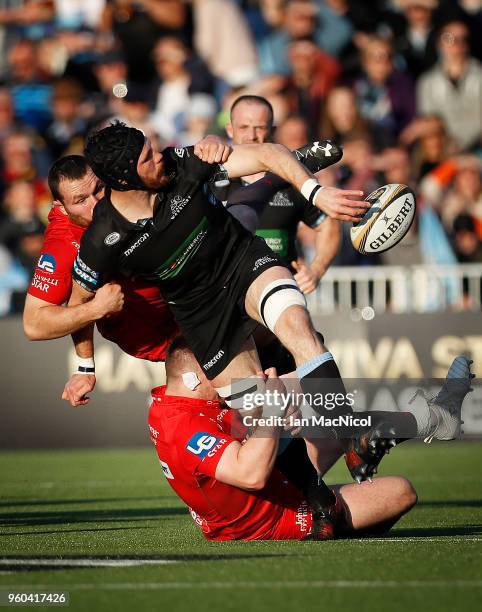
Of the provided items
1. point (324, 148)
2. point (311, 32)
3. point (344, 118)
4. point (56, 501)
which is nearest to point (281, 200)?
point (324, 148)

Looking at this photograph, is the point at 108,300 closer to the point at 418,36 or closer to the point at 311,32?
the point at 311,32

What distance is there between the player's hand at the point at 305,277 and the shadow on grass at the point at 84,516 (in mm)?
2029

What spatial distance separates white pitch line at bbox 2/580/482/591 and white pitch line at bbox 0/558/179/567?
2.04 ft

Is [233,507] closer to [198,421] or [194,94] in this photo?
[198,421]

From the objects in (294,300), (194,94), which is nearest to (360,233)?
(294,300)

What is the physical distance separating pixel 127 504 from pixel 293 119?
711cm

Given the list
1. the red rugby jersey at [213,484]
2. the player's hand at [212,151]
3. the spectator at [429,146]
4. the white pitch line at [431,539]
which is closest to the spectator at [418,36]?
the spectator at [429,146]

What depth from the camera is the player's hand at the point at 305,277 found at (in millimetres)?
10328

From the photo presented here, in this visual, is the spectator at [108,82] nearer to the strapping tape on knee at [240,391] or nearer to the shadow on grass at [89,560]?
the strapping tape on knee at [240,391]

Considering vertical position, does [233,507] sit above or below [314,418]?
below

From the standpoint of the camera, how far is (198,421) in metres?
7.95

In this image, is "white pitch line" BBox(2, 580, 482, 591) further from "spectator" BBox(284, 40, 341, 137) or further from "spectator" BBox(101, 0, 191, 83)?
"spectator" BBox(101, 0, 191, 83)

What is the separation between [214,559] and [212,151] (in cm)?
271

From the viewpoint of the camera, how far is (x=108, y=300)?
320 inches
